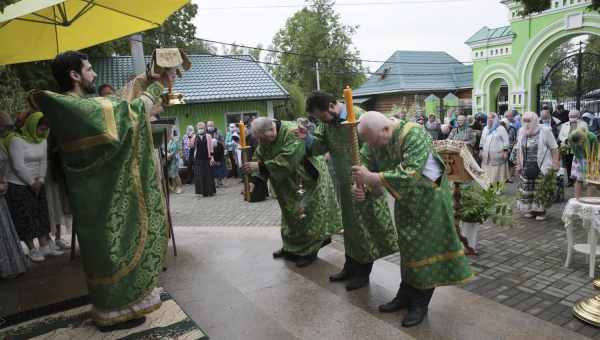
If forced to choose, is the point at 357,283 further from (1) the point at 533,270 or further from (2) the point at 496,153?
(2) the point at 496,153

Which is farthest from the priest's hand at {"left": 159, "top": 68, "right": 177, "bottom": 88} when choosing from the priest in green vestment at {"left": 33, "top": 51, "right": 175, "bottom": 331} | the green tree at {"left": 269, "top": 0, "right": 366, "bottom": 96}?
the green tree at {"left": 269, "top": 0, "right": 366, "bottom": 96}

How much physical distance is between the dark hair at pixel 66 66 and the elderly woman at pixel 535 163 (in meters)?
6.34

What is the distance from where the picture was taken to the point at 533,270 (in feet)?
15.1

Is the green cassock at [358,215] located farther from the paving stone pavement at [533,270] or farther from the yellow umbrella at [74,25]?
the yellow umbrella at [74,25]

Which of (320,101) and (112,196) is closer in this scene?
(112,196)

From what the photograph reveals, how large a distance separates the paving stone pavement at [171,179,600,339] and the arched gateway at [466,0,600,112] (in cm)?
882

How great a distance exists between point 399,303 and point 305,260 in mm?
1387

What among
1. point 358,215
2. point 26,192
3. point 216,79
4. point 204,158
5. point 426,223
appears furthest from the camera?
point 216,79

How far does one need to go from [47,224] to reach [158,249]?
2758 mm

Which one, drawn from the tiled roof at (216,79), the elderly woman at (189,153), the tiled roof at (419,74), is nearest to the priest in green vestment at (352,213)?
the elderly woman at (189,153)

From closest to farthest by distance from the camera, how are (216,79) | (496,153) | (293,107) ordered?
(496,153) → (216,79) → (293,107)

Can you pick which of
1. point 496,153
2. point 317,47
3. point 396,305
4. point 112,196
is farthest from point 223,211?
point 317,47

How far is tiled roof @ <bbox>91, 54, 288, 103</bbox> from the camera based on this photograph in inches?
695

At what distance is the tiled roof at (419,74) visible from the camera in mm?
27688
